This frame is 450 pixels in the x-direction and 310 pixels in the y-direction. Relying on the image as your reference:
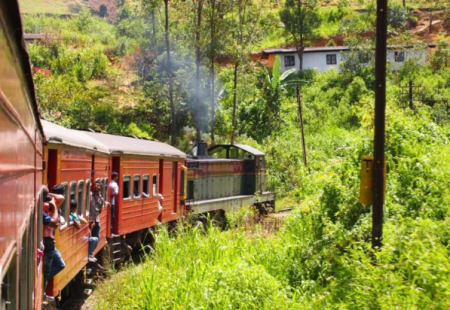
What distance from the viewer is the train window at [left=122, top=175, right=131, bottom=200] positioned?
15148mm

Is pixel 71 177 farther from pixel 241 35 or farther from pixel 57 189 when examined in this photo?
pixel 241 35

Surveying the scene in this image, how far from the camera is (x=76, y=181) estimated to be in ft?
32.6

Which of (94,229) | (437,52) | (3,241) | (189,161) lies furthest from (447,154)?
Result: (437,52)

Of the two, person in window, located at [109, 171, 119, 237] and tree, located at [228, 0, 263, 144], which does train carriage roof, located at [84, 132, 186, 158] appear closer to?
person in window, located at [109, 171, 119, 237]

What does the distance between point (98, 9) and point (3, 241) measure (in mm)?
102193

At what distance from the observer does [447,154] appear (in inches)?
474

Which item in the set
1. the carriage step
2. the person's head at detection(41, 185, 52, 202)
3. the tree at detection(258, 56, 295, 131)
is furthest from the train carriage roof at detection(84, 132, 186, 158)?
the tree at detection(258, 56, 295, 131)

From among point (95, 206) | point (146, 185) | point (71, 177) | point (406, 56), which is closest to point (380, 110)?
point (71, 177)

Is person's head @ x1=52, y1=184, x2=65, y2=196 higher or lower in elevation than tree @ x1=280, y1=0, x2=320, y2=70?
lower

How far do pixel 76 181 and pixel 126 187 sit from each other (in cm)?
544

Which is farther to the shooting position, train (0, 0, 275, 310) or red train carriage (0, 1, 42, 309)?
train (0, 0, 275, 310)

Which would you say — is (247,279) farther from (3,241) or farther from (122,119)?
(122,119)

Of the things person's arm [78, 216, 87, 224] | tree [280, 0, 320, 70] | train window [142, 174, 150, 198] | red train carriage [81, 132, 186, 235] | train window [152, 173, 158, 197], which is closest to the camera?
person's arm [78, 216, 87, 224]

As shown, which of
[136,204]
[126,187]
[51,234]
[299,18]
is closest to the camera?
[51,234]
